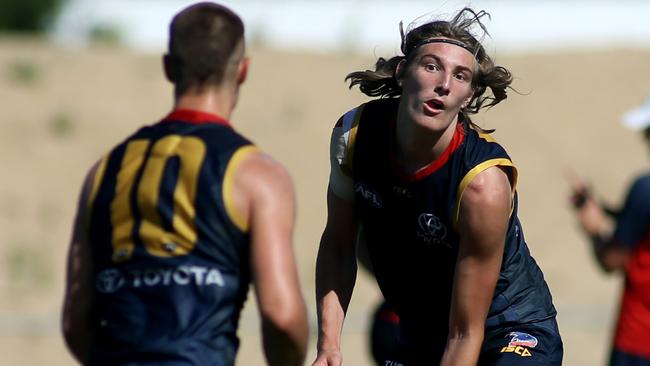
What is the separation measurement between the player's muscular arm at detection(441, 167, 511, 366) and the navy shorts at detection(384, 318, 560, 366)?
0.23 metres

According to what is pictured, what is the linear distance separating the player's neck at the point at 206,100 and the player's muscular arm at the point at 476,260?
1.06m

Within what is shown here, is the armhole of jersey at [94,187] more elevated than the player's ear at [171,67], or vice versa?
the player's ear at [171,67]

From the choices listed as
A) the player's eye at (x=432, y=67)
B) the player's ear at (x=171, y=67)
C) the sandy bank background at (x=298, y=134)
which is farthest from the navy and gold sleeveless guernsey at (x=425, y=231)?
the sandy bank background at (x=298, y=134)

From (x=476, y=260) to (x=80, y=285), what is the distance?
58.3 inches

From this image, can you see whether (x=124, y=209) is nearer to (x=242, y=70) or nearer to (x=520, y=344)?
(x=242, y=70)

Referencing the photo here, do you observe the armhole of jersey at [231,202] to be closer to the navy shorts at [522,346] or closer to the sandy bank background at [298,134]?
the navy shorts at [522,346]

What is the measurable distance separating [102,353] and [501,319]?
5.68ft

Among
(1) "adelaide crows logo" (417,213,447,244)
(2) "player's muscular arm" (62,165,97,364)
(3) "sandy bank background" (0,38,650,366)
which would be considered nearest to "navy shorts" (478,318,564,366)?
(1) "adelaide crows logo" (417,213,447,244)

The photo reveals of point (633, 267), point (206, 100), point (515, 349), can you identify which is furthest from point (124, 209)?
point (633, 267)

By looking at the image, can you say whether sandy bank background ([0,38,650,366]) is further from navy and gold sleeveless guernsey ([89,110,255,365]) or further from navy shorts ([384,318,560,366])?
navy and gold sleeveless guernsey ([89,110,255,365])

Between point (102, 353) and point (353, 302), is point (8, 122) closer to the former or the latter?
point (353, 302)

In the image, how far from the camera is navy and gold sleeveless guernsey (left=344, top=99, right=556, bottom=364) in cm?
520

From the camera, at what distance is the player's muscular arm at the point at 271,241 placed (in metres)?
4.29

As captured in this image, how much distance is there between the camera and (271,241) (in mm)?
4289
